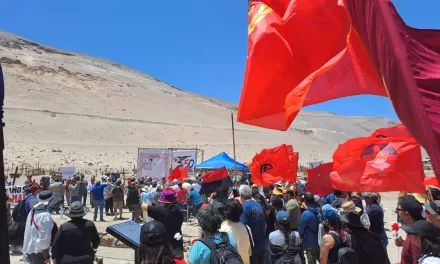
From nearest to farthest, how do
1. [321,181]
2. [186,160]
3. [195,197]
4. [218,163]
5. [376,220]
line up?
[376,220] < [321,181] < [195,197] < [218,163] < [186,160]

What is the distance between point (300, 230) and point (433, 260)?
3.48 metres

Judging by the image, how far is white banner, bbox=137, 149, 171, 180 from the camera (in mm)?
20688

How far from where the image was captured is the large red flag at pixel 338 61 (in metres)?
2.59

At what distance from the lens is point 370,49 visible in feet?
10.2

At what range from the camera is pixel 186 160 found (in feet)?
67.4

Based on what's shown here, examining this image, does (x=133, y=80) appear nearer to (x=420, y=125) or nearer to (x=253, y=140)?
(x=253, y=140)

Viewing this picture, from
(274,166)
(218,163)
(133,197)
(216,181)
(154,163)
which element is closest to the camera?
(274,166)

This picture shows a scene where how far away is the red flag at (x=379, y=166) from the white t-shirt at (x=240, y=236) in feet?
6.41

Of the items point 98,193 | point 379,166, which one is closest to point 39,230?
point 379,166

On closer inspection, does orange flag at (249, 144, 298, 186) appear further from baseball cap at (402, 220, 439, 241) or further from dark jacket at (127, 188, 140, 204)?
baseball cap at (402, 220, 439, 241)

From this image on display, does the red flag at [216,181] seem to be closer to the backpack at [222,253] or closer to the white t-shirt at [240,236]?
the white t-shirt at [240,236]

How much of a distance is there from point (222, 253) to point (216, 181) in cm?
981

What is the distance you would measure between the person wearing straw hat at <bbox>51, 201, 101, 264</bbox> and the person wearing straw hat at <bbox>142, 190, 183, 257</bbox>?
31.3 inches

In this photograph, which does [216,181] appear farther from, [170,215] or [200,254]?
[200,254]
